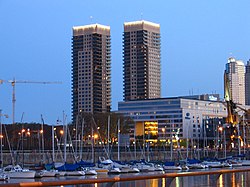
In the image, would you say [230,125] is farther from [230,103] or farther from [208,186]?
[208,186]

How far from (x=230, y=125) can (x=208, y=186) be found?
502 ft

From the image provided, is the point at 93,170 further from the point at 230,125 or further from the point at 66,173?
the point at 230,125

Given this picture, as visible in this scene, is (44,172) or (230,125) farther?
(230,125)

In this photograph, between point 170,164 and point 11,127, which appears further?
point 11,127

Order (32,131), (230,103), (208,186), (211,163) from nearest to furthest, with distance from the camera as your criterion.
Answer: (208,186) < (211,163) < (32,131) < (230,103)

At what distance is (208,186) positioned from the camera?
104 ft

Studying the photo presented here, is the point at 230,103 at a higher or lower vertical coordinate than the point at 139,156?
higher

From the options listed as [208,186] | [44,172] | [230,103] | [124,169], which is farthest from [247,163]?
[230,103]

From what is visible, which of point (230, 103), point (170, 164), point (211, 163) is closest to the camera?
point (170, 164)

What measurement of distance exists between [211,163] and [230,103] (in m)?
82.9

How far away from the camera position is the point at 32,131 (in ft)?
528

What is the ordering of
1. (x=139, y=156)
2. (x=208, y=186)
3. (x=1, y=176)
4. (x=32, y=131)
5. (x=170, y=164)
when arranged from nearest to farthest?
(x=208, y=186) → (x=1, y=176) → (x=170, y=164) → (x=139, y=156) → (x=32, y=131)

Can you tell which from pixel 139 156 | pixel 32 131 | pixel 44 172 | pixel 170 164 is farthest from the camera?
pixel 32 131

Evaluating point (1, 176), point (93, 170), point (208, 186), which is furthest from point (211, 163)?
point (208, 186)
